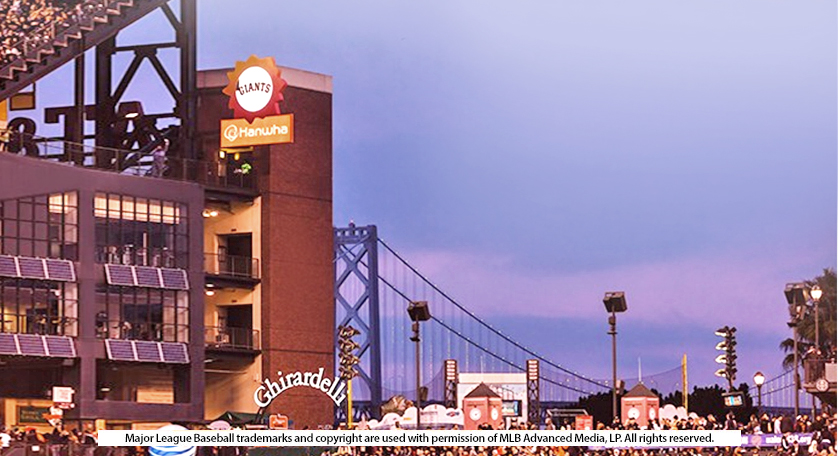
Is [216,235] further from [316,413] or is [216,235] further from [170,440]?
[170,440]

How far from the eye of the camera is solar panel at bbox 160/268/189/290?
9338 centimetres

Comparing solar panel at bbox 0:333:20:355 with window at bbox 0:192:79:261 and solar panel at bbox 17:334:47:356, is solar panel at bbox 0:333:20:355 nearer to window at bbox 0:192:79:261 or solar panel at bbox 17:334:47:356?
solar panel at bbox 17:334:47:356

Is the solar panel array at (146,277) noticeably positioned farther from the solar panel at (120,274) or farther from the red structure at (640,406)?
the red structure at (640,406)

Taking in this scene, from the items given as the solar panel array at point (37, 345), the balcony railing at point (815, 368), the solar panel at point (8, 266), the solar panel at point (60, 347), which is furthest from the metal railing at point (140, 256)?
the balcony railing at point (815, 368)

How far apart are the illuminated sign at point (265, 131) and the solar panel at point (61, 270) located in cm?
1611

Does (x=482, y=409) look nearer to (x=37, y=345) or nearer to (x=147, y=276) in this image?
(x=147, y=276)

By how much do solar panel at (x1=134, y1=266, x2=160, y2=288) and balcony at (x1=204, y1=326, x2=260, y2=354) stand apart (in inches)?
270

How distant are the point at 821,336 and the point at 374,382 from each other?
48379mm

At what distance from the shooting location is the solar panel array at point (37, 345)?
8390cm

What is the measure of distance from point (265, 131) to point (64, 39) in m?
17.1

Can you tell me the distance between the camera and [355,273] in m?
167

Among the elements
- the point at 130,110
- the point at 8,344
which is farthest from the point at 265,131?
the point at 8,344

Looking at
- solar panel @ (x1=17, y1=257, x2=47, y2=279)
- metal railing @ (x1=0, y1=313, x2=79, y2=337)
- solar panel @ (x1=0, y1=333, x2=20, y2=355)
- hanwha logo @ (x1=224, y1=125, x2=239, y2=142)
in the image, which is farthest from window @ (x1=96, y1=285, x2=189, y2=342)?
hanwha logo @ (x1=224, y1=125, x2=239, y2=142)

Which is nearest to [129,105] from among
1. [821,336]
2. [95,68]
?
[95,68]
